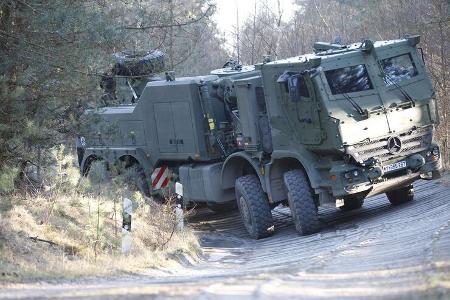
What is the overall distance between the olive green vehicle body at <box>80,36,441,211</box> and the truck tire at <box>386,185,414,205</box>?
755 millimetres

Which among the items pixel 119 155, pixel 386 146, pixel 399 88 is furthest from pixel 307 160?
pixel 119 155

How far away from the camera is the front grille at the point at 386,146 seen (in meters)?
12.9

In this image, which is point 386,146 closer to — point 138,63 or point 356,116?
point 356,116

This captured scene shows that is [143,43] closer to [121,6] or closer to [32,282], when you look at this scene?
[121,6]

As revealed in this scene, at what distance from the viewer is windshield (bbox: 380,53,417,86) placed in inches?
534

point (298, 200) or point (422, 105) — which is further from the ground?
point (422, 105)

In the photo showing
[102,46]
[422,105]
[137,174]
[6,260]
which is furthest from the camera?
[137,174]

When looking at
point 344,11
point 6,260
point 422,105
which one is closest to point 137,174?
point 422,105

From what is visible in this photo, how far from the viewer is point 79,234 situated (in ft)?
40.2

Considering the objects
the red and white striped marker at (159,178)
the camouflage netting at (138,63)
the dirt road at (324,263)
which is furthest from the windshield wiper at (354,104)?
A: the red and white striped marker at (159,178)

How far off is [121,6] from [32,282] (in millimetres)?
7317

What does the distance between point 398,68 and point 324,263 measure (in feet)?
17.3

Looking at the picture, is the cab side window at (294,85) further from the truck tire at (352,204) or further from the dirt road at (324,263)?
the truck tire at (352,204)

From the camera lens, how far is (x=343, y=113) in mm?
12883
